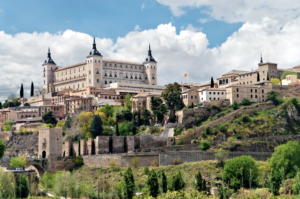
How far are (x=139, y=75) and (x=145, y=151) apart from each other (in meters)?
68.1

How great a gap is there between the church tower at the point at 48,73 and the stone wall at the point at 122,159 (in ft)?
234

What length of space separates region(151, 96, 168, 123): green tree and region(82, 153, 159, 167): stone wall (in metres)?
16.4

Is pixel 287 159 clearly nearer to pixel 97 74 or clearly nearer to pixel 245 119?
pixel 245 119

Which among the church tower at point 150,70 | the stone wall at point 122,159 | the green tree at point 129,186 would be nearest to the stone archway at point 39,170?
the stone wall at point 122,159

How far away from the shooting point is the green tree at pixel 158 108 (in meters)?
83.8

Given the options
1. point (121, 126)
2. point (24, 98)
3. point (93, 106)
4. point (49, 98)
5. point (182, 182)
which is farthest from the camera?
point (24, 98)

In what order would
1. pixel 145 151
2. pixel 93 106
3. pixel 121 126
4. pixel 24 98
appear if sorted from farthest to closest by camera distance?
pixel 24 98, pixel 93 106, pixel 121 126, pixel 145 151

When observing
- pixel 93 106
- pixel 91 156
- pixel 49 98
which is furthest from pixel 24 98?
pixel 91 156

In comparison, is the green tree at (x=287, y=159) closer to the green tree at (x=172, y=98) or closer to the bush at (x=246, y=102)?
the bush at (x=246, y=102)

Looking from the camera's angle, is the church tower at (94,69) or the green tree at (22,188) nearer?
the green tree at (22,188)

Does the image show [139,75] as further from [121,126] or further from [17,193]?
[17,193]

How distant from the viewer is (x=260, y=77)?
9812 centimetres

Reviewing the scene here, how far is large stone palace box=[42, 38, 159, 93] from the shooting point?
12706 centimetres

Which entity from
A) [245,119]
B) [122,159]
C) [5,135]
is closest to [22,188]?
[122,159]
